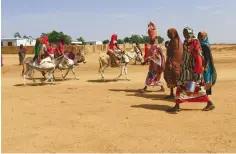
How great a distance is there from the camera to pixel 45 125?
7285 millimetres

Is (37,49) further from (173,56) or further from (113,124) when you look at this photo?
(113,124)

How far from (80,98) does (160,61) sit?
8.89ft

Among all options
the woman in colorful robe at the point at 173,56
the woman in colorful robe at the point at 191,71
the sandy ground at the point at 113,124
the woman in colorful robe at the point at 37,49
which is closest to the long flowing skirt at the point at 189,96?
the woman in colorful robe at the point at 191,71

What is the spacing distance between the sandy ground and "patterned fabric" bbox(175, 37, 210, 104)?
39 centimetres

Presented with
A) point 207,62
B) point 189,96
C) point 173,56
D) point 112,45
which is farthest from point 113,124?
point 112,45

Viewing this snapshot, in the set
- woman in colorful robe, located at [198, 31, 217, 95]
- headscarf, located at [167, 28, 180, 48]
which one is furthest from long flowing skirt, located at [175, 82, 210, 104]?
headscarf, located at [167, 28, 180, 48]

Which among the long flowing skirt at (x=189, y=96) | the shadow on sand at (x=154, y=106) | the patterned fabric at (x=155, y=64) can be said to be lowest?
the shadow on sand at (x=154, y=106)

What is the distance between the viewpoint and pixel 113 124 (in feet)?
24.0

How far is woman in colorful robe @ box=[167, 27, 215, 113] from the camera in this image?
8031mm

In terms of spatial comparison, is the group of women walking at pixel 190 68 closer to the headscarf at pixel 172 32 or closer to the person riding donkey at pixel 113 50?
the headscarf at pixel 172 32

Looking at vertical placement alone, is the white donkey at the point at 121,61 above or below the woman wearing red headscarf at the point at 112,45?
below

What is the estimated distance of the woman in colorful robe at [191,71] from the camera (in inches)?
316

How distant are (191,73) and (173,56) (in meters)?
1.56

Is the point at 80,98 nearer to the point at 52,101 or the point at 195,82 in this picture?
the point at 52,101
